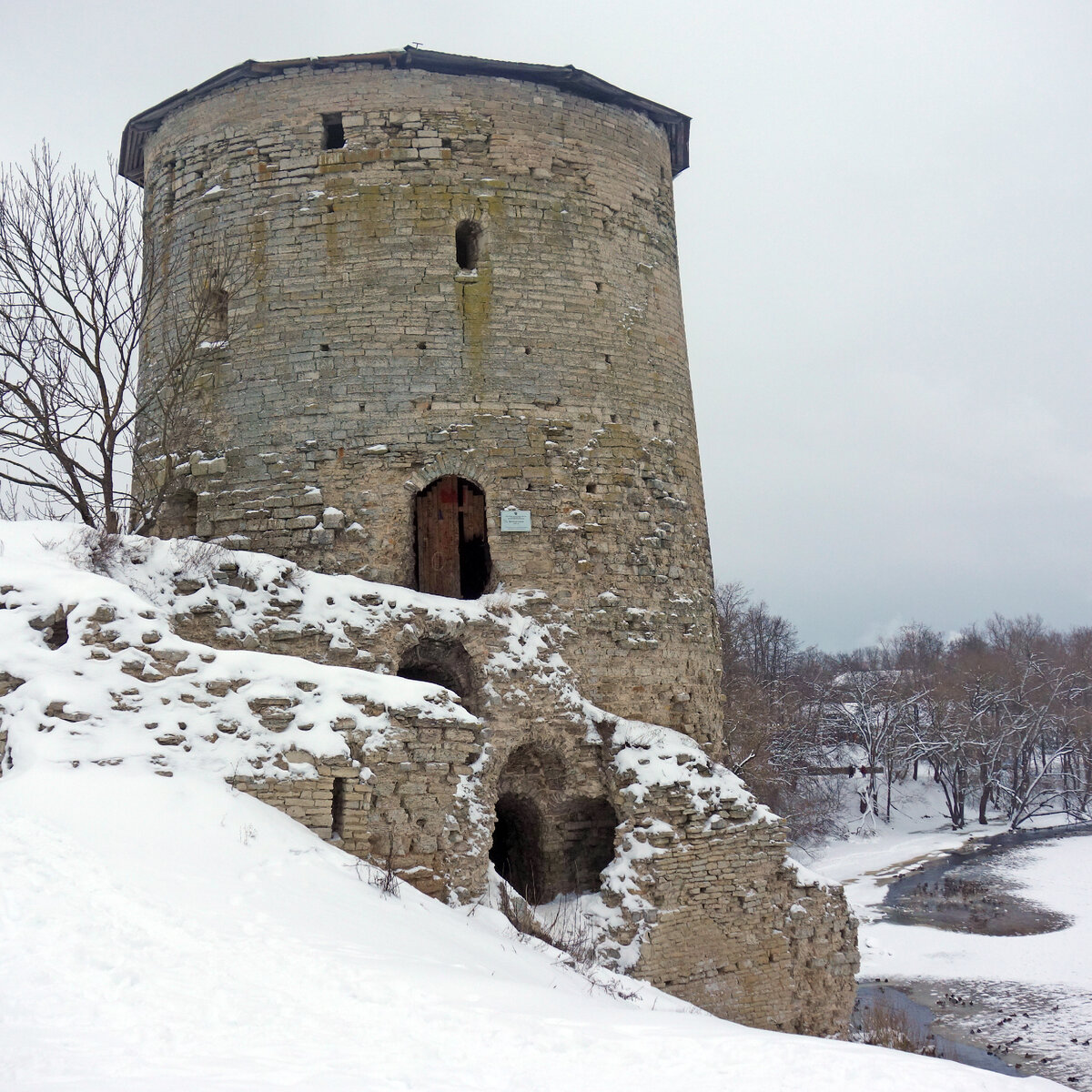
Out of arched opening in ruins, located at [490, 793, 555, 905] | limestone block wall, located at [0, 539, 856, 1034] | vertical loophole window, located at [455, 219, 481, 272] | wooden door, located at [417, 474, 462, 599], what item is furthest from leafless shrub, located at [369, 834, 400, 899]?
vertical loophole window, located at [455, 219, 481, 272]

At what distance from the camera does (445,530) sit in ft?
37.6

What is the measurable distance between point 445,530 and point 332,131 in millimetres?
4875

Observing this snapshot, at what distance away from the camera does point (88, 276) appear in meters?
11.2

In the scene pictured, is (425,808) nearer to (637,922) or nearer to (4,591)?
(637,922)

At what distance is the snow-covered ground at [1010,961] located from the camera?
13.6 meters

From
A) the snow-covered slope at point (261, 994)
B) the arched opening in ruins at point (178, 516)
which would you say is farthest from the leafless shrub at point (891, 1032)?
the arched opening in ruins at point (178, 516)

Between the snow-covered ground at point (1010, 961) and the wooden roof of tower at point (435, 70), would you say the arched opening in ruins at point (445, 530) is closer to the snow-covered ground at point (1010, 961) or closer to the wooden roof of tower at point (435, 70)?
the wooden roof of tower at point (435, 70)

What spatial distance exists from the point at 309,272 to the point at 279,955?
8329 millimetres

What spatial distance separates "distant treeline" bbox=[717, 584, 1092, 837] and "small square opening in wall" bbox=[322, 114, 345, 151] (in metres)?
17.5

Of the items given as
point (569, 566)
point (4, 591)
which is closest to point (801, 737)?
point (569, 566)

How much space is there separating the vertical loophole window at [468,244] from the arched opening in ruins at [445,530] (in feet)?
8.24

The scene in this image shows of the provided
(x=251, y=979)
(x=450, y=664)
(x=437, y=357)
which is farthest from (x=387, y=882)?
(x=437, y=357)

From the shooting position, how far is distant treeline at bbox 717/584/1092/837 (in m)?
30.5

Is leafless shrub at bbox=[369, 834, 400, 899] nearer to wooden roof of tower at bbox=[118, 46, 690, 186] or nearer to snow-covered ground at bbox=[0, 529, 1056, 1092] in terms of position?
snow-covered ground at bbox=[0, 529, 1056, 1092]
